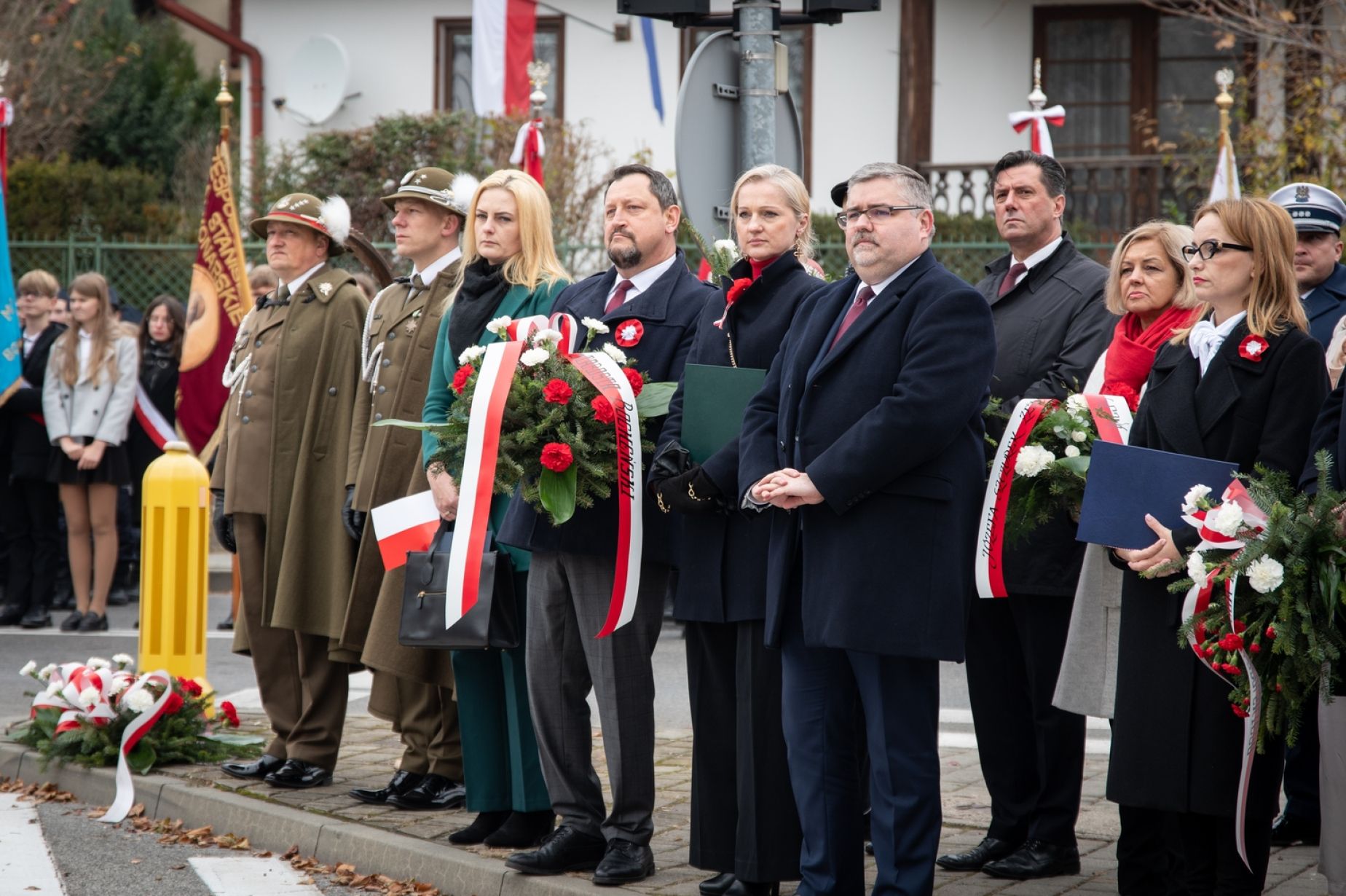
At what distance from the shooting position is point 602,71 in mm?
21391

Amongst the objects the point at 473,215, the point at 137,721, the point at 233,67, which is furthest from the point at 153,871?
the point at 233,67

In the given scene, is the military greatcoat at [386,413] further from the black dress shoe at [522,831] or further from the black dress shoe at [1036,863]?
the black dress shoe at [1036,863]

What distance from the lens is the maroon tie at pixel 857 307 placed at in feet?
16.3

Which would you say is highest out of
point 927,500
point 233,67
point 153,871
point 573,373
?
point 233,67

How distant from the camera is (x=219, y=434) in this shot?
7.82 m

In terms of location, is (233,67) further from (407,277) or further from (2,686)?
(407,277)

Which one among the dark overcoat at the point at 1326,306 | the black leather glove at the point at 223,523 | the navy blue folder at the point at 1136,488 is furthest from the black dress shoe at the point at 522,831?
the dark overcoat at the point at 1326,306

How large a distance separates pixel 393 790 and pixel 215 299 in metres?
6.95

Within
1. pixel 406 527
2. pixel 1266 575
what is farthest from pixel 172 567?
pixel 1266 575

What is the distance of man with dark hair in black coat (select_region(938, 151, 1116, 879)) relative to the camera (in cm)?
554

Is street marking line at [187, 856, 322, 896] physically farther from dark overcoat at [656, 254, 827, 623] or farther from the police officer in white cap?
the police officer in white cap

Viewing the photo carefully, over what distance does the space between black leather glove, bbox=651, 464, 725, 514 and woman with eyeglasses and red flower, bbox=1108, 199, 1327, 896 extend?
47.0 inches

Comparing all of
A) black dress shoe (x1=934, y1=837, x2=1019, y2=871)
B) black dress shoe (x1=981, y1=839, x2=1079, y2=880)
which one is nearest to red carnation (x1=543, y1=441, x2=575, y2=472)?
black dress shoe (x1=934, y1=837, x2=1019, y2=871)

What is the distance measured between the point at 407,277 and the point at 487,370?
5.36 ft
